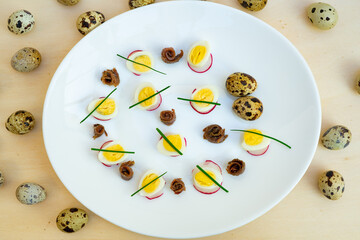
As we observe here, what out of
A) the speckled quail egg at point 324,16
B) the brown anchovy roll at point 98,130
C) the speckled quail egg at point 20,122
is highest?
the speckled quail egg at point 324,16

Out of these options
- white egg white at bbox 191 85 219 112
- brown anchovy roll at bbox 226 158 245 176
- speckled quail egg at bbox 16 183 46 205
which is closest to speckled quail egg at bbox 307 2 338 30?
white egg white at bbox 191 85 219 112

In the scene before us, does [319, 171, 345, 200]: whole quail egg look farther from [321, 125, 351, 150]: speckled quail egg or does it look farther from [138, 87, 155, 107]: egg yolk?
[138, 87, 155, 107]: egg yolk

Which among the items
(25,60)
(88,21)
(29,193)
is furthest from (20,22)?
(29,193)

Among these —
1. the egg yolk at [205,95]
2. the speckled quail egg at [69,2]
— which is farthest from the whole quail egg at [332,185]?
the speckled quail egg at [69,2]

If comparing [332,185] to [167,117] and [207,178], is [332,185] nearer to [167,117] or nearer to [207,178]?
[207,178]

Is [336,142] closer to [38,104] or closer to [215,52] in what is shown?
[215,52]

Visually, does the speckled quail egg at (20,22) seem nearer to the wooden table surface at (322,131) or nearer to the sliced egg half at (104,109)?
the wooden table surface at (322,131)
